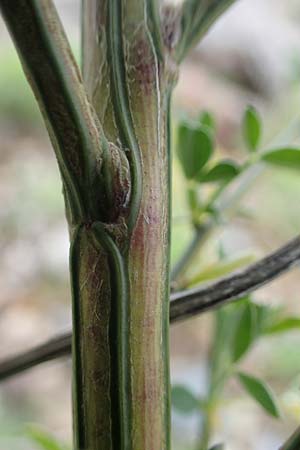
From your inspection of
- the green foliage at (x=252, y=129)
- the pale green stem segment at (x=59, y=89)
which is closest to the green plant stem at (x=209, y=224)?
the green foliage at (x=252, y=129)

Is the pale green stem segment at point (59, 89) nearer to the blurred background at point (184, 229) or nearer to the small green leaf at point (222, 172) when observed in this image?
the small green leaf at point (222, 172)

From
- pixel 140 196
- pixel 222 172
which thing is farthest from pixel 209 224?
pixel 140 196

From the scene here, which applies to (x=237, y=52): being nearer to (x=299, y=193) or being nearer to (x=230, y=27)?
(x=230, y=27)

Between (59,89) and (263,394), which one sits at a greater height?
(59,89)

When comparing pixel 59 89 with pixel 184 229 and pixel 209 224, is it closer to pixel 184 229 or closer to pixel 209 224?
pixel 209 224

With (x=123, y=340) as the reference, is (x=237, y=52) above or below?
above

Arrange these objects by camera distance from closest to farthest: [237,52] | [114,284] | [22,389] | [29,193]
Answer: [114,284] → [22,389] → [29,193] → [237,52]

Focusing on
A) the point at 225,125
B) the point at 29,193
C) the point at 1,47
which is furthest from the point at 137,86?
the point at 1,47
